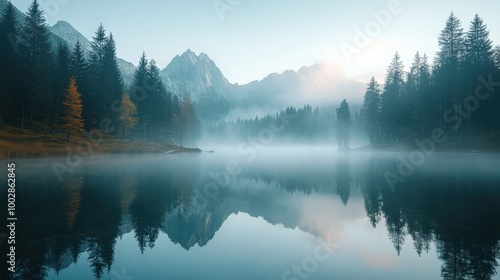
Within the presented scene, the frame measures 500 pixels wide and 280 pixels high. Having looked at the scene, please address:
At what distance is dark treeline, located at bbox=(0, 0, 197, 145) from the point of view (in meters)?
57.4

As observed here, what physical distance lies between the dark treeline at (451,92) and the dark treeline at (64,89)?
224ft

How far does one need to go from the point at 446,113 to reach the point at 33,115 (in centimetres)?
9357

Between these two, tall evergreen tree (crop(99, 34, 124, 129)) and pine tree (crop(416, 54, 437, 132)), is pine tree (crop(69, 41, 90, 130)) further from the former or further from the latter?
pine tree (crop(416, 54, 437, 132))

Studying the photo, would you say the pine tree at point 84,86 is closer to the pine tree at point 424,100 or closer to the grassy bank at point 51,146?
the grassy bank at point 51,146

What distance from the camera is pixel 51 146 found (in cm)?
5041

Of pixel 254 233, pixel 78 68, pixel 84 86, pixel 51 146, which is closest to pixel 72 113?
pixel 51 146

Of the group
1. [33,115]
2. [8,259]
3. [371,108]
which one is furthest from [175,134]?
[8,259]

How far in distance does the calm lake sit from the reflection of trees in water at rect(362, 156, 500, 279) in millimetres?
54

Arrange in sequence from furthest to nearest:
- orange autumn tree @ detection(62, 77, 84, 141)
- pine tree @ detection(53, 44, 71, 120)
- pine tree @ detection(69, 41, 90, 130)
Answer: pine tree @ detection(69, 41, 90, 130) → pine tree @ detection(53, 44, 71, 120) → orange autumn tree @ detection(62, 77, 84, 141)

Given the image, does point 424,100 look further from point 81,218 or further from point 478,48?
point 81,218

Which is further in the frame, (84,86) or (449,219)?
(84,86)

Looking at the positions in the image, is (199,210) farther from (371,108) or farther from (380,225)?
(371,108)

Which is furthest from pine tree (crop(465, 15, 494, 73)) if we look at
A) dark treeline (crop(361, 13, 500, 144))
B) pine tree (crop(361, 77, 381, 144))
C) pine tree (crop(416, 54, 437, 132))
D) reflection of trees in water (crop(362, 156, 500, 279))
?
reflection of trees in water (crop(362, 156, 500, 279))

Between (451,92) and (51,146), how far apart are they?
82.5 metres
